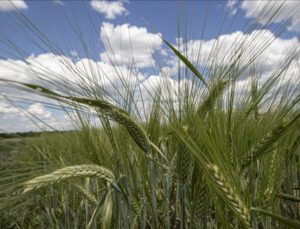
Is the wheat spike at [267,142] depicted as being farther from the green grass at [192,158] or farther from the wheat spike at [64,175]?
the wheat spike at [64,175]

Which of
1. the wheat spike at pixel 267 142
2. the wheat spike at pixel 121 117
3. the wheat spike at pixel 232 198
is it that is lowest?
the wheat spike at pixel 232 198

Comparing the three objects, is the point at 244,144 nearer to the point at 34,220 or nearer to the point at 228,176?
the point at 228,176

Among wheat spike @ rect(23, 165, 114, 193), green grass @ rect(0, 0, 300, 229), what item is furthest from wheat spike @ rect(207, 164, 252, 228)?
wheat spike @ rect(23, 165, 114, 193)

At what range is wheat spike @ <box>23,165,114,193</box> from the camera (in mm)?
863

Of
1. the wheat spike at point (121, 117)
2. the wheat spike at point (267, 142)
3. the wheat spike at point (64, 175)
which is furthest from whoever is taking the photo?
the wheat spike at point (121, 117)

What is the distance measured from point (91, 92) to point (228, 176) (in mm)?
724

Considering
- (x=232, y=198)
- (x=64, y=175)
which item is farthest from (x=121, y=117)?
(x=232, y=198)

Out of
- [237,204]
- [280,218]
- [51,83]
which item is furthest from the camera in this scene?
[51,83]

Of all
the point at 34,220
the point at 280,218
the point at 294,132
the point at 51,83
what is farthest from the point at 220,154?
the point at 34,220

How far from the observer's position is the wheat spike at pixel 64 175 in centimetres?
86

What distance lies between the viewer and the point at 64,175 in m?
0.98

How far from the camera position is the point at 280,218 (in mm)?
771

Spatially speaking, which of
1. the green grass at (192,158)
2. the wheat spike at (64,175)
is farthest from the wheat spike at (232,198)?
the wheat spike at (64,175)

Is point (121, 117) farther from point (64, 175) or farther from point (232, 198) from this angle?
point (232, 198)
